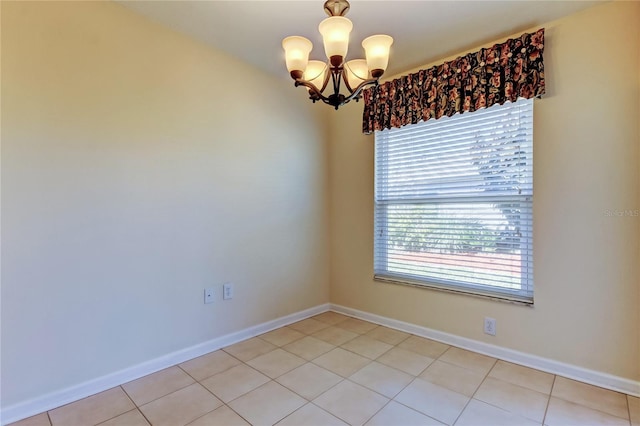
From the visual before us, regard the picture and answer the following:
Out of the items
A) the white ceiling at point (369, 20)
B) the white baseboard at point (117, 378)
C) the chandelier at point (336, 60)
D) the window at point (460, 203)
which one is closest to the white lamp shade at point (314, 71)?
the chandelier at point (336, 60)

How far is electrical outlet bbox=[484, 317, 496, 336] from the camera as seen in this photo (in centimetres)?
234

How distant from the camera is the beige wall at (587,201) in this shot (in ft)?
6.07

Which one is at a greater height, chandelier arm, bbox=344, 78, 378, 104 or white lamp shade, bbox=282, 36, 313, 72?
white lamp shade, bbox=282, 36, 313, 72

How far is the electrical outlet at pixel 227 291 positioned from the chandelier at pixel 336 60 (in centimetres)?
166

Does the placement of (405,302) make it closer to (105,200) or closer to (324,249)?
(324,249)

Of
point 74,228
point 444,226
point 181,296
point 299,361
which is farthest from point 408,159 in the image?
point 74,228

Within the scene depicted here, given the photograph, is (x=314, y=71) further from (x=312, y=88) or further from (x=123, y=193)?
(x=123, y=193)

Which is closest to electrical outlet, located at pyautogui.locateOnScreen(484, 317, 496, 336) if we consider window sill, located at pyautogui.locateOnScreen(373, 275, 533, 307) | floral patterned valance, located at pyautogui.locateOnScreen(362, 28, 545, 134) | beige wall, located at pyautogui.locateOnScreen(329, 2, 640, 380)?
beige wall, located at pyautogui.locateOnScreen(329, 2, 640, 380)

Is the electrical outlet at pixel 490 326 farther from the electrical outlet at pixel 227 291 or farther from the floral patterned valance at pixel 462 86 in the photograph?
the electrical outlet at pixel 227 291

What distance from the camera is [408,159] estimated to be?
2848 millimetres

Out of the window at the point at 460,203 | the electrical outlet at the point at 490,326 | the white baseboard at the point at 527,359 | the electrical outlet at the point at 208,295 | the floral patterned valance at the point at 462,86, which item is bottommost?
the white baseboard at the point at 527,359

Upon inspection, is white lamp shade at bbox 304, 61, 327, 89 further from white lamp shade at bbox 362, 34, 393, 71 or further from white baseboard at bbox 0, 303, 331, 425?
white baseboard at bbox 0, 303, 331, 425

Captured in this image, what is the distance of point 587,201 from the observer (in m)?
1.97

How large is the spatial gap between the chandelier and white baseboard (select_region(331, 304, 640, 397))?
2.08 metres
